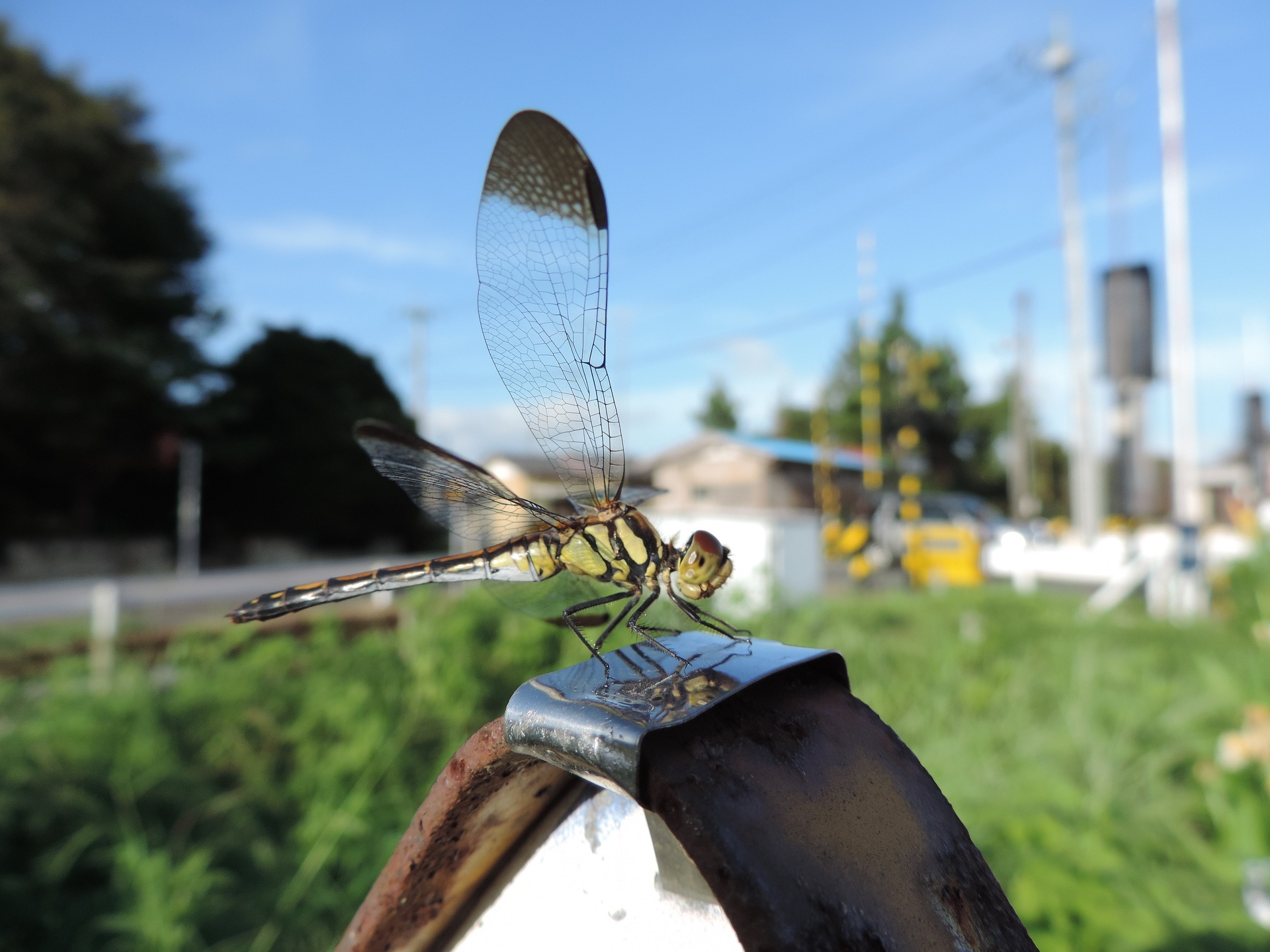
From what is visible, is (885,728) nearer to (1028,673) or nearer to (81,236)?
(1028,673)

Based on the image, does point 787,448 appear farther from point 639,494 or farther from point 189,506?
point 189,506

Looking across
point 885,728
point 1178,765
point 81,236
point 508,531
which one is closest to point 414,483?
point 508,531

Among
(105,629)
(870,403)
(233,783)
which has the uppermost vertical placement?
(870,403)

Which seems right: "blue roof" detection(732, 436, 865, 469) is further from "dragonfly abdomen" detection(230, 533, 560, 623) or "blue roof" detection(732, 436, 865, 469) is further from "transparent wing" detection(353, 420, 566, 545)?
"dragonfly abdomen" detection(230, 533, 560, 623)

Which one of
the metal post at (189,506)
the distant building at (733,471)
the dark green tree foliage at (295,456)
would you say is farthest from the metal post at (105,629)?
the dark green tree foliage at (295,456)

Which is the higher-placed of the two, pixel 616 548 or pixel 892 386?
pixel 892 386

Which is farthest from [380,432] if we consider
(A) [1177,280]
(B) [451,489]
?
(A) [1177,280]

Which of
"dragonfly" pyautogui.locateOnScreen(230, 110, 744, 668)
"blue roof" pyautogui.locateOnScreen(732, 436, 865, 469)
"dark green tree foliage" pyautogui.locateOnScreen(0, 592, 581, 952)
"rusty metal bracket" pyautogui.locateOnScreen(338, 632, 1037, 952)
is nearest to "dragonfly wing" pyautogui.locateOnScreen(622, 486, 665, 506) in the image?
"dragonfly" pyautogui.locateOnScreen(230, 110, 744, 668)

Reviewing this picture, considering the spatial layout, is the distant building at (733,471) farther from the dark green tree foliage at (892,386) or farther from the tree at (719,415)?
the dark green tree foliage at (892,386)
